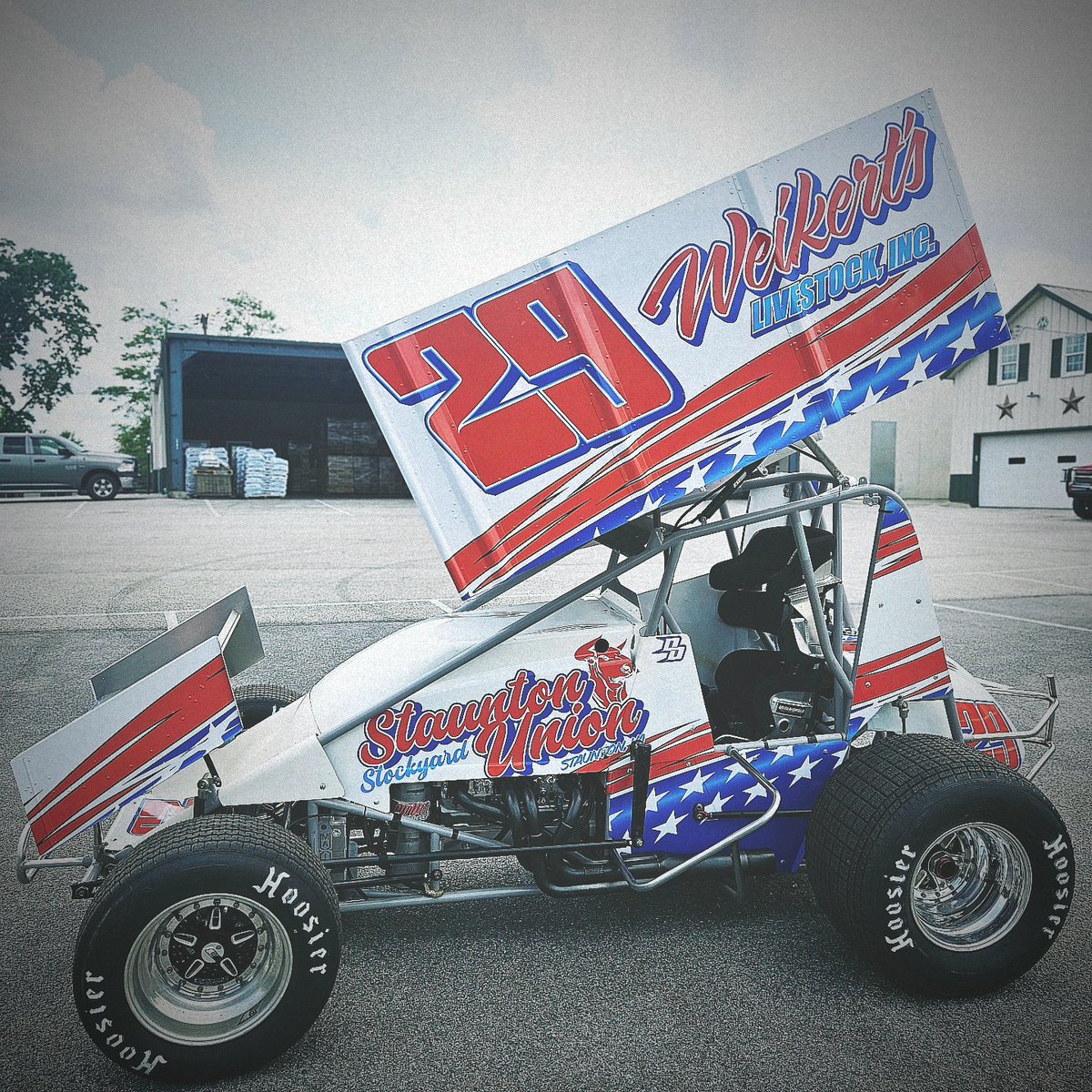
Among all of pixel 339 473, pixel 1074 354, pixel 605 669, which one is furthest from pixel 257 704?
pixel 1074 354

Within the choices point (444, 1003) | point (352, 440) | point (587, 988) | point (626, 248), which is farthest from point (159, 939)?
point (352, 440)

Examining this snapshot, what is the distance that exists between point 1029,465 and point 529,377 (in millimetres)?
33746

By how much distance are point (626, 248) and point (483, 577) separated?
1.14 metres

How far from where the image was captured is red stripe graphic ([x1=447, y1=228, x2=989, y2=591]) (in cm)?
275

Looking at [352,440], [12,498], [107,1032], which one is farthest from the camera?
[352,440]

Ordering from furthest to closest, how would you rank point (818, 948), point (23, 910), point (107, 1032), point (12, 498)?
point (12, 498), point (23, 910), point (818, 948), point (107, 1032)

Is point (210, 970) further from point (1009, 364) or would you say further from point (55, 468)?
point (1009, 364)

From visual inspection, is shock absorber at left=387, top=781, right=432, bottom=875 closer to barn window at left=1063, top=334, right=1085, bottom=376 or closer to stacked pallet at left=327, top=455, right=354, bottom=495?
stacked pallet at left=327, top=455, right=354, bottom=495

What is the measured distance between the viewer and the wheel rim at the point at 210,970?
2369 millimetres

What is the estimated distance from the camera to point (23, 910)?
10.9ft

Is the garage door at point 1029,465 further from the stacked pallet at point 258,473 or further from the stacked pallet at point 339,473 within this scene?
the stacked pallet at point 258,473

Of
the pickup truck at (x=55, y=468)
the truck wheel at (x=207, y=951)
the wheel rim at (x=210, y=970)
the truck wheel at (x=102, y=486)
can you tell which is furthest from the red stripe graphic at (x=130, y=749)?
the truck wheel at (x=102, y=486)

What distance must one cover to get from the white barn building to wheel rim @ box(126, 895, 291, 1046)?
3332 cm

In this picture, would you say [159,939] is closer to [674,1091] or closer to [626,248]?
[674,1091]
